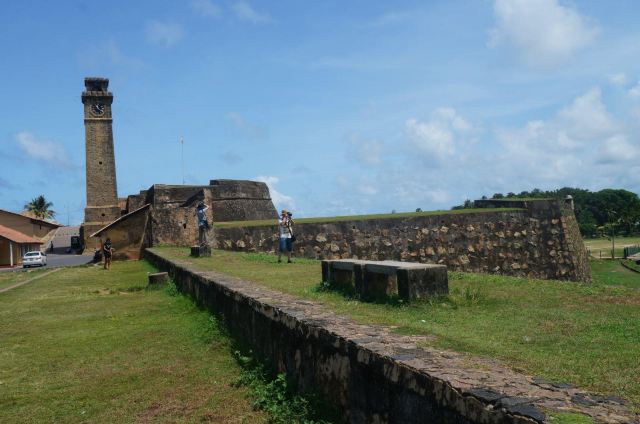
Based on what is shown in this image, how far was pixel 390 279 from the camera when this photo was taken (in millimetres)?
5797

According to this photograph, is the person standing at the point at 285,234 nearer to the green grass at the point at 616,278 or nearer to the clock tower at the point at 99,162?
the green grass at the point at 616,278

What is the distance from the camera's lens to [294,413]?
4094mm

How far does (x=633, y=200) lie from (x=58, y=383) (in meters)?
71.0

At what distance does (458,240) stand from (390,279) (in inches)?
453

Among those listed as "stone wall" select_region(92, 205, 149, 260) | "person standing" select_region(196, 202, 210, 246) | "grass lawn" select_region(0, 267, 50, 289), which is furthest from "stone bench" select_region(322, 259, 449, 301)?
"stone wall" select_region(92, 205, 149, 260)

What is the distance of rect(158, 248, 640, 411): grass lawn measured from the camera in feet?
9.71

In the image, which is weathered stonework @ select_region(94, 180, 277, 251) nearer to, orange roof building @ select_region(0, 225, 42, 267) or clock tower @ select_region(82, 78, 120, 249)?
orange roof building @ select_region(0, 225, 42, 267)

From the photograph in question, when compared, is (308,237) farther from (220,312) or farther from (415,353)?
(415,353)

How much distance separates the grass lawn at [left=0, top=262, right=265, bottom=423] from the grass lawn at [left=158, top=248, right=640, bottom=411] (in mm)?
1142

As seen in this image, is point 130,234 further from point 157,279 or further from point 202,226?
point 157,279

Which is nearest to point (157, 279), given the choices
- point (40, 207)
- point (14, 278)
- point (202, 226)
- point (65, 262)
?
point (202, 226)

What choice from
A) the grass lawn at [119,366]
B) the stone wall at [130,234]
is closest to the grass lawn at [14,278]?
the stone wall at [130,234]

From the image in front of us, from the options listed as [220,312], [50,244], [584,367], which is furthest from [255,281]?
[50,244]

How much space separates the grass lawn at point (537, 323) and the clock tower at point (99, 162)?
4180 centimetres
